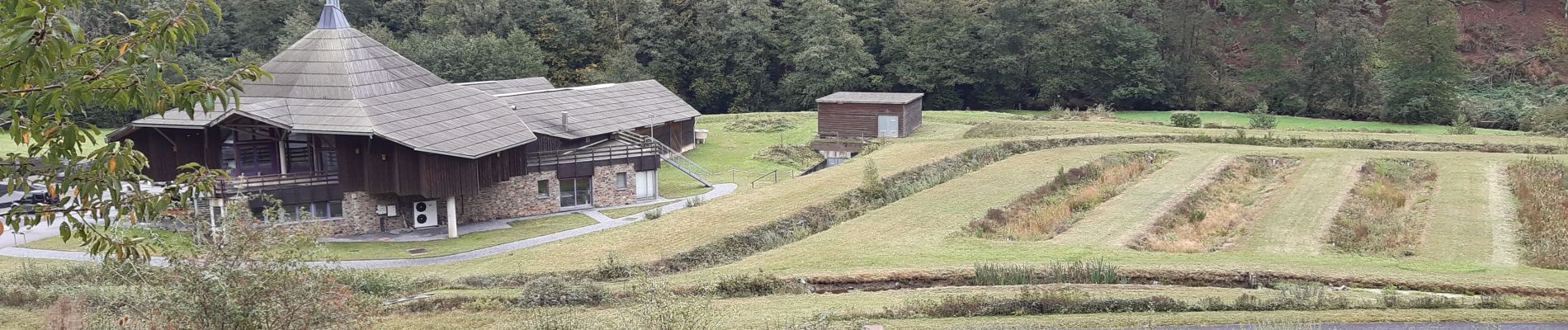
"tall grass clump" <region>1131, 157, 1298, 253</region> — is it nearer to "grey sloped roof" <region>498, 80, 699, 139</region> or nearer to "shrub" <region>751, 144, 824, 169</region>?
"shrub" <region>751, 144, 824, 169</region>

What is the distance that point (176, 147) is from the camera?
112ft

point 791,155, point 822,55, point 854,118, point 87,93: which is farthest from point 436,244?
point 822,55

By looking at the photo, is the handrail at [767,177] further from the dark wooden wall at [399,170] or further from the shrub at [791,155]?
the dark wooden wall at [399,170]

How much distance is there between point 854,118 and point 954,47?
21147mm

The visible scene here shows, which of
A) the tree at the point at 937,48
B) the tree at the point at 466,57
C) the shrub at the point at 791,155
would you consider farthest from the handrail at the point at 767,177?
the tree at the point at 466,57

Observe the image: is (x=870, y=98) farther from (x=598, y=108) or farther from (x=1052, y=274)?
(x=1052, y=274)

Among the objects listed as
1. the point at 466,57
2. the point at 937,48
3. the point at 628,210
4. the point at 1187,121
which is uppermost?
Result: the point at 937,48

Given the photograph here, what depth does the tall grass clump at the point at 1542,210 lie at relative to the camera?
2056 centimetres

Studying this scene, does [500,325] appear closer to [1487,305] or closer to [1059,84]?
[1487,305]

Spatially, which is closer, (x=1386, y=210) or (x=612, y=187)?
(x=1386, y=210)

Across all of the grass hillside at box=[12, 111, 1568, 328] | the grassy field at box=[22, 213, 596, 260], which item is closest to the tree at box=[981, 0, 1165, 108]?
the grass hillside at box=[12, 111, 1568, 328]

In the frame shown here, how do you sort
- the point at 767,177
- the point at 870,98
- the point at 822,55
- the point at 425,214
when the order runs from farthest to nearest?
the point at 822,55 < the point at 870,98 < the point at 767,177 < the point at 425,214

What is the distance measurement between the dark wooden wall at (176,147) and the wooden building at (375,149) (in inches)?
1.4

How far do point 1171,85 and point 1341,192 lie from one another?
4260 cm
